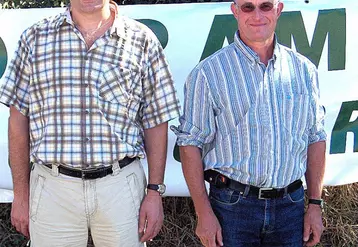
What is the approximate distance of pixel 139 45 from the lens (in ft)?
8.71

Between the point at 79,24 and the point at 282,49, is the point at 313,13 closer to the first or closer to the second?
the point at 282,49

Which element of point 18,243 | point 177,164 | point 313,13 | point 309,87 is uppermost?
point 313,13

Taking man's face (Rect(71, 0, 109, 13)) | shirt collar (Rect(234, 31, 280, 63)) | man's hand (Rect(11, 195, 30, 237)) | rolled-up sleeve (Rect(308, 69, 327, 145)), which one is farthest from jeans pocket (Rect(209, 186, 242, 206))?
man's face (Rect(71, 0, 109, 13))

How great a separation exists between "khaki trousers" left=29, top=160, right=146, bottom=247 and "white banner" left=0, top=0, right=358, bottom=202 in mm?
1251

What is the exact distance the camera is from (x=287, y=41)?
3932 millimetres

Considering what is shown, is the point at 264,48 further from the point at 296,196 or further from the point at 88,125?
the point at 88,125

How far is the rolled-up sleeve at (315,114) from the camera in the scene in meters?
2.75

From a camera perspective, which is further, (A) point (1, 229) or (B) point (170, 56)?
(A) point (1, 229)

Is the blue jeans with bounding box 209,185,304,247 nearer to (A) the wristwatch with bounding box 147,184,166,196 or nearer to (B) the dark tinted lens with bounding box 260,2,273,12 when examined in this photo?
(A) the wristwatch with bounding box 147,184,166,196

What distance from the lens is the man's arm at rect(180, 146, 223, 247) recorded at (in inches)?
106

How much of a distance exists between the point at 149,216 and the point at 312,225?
0.79 meters

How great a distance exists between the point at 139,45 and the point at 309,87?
2.67 ft

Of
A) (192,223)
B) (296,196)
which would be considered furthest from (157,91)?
(192,223)

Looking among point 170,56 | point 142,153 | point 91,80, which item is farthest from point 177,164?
point 91,80
